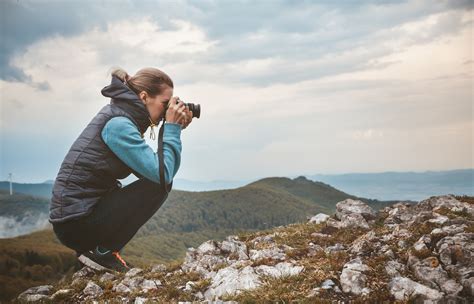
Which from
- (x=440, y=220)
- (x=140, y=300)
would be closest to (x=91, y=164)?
(x=140, y=300)

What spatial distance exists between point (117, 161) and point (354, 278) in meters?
4.49

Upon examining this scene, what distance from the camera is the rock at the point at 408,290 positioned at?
18.4 feet

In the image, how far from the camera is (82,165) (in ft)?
23.1

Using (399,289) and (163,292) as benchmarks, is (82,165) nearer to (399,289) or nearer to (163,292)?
(163,292)

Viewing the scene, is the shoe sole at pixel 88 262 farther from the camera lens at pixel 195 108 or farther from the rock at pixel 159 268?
the camera lens at pixel 195 108

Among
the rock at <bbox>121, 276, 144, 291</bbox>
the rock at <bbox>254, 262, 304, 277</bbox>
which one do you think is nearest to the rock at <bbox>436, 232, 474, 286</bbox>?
the rock at <bbox>254, 262, 304, 277</bbox>

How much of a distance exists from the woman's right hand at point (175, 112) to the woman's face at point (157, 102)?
233mm

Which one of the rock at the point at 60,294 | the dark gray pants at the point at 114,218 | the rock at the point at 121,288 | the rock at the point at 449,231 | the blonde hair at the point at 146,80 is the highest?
the blonde hair at the point at 146,80

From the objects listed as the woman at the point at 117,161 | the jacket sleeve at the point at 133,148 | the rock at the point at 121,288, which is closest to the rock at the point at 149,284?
the rock at the point at 121,288

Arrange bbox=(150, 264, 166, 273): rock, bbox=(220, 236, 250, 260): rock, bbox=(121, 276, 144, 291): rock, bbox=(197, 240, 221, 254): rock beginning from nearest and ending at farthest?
bbox=(121, 276, 144, 291): rock < bbox=(150, 264, 166, 273): rock < bbox=(220, 236, 250, 260): rock < bbox=(197, 240, 221, 254): rock

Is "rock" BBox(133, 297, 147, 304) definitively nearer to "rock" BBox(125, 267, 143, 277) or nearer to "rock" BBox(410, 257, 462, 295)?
"rock" BBox(125, 267, 143, 277)

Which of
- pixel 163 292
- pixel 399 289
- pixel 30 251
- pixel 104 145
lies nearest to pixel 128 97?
pixel 104 145

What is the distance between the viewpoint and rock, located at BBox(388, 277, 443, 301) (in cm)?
562

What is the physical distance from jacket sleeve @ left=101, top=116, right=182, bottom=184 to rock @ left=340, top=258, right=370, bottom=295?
341 centimetres
